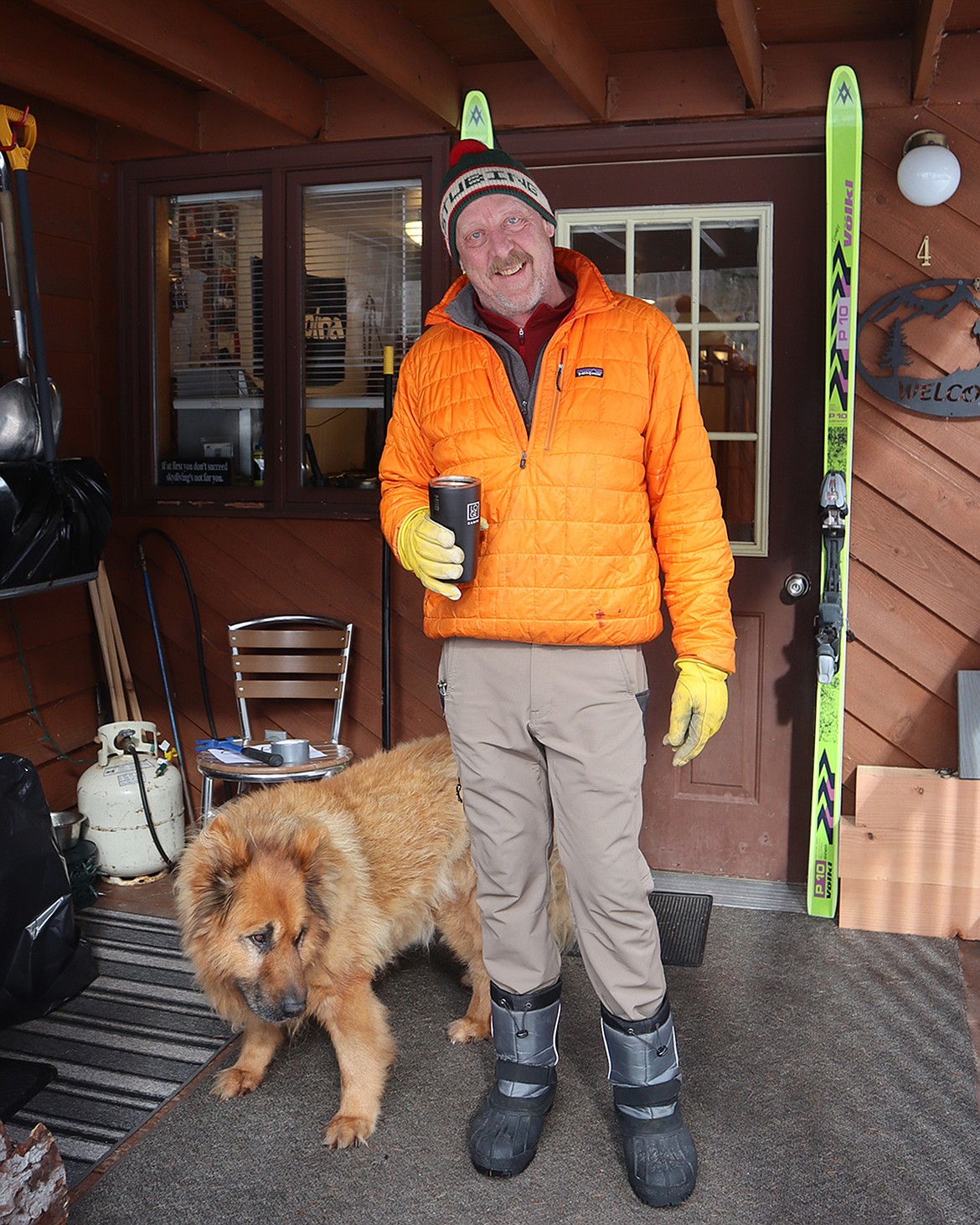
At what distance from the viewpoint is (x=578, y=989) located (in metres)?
3.06

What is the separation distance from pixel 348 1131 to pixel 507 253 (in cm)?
187

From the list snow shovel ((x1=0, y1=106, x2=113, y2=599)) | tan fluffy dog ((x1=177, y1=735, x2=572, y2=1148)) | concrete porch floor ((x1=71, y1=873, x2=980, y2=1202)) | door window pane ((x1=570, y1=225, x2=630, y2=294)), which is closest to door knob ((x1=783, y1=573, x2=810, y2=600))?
concrete porch floor ((x1=71, y1=873, x2=980, y2=1202))

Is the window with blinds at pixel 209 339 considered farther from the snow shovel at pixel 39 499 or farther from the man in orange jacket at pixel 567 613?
the man in orange jacket at pixel 567 613

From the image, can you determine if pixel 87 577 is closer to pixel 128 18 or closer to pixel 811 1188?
pixel 128 18

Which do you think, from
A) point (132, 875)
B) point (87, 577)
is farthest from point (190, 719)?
point (87, 577)

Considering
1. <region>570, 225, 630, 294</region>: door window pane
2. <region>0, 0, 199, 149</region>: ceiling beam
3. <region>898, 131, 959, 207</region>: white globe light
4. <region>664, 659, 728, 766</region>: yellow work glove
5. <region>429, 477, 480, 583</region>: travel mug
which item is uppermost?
<region>0, 0, 199, 149</region>: ceiling beam

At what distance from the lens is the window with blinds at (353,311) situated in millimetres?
3863

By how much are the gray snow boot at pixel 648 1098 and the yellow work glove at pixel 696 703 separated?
0.54 meters

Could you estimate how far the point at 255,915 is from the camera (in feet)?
7.63

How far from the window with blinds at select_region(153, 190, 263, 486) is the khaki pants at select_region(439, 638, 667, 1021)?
2.09 metres

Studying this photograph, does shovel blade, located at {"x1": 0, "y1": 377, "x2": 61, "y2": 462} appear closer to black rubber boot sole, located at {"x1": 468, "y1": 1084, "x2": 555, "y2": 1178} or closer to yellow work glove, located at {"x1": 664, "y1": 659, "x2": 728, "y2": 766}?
yellow work glove, located at {"x1": 664, "y1": 659, "x2": 728, "y2": 766}

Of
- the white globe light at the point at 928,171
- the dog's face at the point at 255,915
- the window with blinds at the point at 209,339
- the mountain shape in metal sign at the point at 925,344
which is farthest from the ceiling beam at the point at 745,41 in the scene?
the dog's face at the point at 255,915

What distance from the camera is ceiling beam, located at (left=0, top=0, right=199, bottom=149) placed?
128 inches

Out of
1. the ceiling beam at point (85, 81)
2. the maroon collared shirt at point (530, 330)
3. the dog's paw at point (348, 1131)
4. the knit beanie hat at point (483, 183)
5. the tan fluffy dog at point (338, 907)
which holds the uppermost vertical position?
the ceiling beam at point (85, 81)
